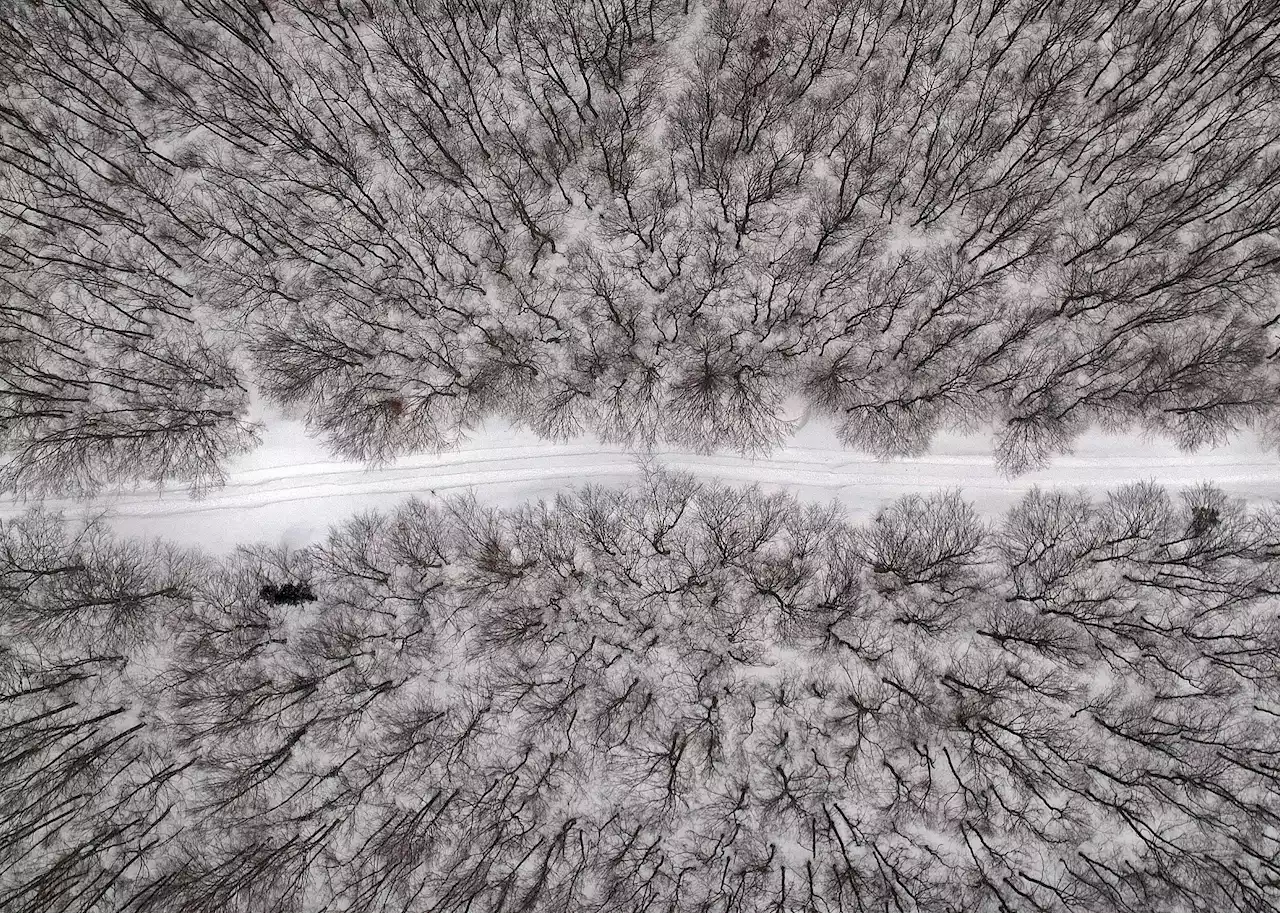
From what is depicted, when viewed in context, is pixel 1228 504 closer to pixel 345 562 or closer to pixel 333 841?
pixel 345 562

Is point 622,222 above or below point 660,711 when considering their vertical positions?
above

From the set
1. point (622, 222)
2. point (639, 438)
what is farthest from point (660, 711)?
point (622, 222)

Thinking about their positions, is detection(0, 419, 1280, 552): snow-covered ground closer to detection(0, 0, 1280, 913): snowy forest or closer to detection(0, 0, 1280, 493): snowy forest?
detection(0, 0, 1280, 913): snowy forest

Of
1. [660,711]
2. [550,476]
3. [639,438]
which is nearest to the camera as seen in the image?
[660,711]

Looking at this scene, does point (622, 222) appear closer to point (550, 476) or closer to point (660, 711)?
point (550, 476)

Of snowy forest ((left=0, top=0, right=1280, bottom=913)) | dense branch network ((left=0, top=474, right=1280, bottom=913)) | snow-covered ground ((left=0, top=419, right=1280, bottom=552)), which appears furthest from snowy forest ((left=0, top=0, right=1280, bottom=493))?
dense branch network ((left=0, top=474, right=1280, bottom=913))

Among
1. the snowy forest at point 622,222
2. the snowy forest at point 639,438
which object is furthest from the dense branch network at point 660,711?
the snowy forest at point 622,222

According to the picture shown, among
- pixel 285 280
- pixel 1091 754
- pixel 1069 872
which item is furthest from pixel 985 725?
pixel 285 280
